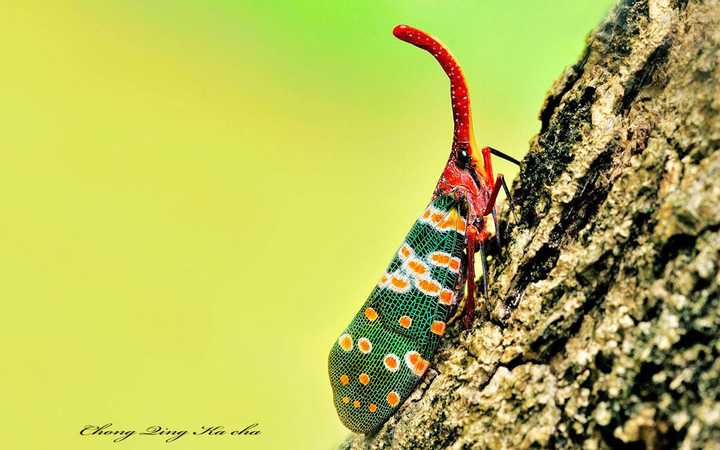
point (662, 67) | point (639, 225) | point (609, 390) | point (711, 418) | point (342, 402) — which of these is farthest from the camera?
point (342, 402)

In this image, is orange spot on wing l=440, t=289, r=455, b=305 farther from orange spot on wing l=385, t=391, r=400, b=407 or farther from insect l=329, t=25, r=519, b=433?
orange spot on wing l=385, t=391, r=400, b=407

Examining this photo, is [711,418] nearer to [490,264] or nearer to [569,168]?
[569,168]

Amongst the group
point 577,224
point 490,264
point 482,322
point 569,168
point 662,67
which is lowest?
point 482,322

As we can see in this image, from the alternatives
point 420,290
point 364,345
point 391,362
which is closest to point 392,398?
point 391,362

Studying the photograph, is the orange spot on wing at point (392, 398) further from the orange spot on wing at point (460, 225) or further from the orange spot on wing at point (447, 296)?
the orange spot on wing at point (460, 225)

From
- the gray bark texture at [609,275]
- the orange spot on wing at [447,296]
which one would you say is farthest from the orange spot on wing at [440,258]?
the gray bark texture at [609,275]

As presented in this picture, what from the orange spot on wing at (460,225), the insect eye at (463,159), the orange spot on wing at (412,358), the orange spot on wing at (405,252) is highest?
the insect eye at (463,159)

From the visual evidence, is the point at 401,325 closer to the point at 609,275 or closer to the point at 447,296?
the point at 447,296

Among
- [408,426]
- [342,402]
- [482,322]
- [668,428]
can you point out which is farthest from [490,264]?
[668,428]
